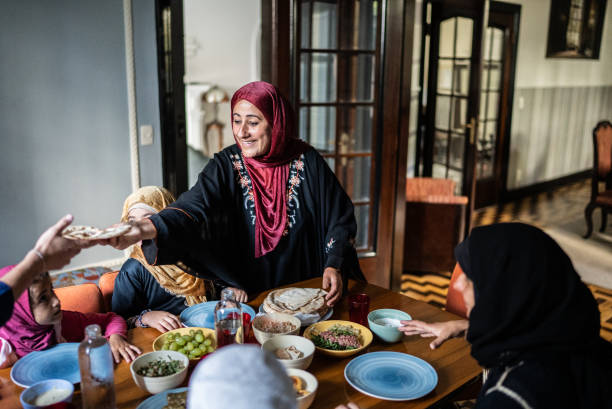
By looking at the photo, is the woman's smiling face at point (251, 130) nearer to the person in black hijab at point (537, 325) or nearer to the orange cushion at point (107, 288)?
the orange cushion at point (107, 288)

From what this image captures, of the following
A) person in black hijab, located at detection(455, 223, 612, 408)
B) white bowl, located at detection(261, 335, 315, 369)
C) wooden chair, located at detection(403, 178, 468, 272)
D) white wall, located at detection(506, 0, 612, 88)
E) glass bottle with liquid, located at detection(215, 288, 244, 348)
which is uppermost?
white wall, located at detection(506, 0, 612, 88)

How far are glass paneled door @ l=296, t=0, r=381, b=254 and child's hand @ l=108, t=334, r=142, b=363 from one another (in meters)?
2.19

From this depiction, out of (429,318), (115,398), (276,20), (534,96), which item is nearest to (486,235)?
(429,318)

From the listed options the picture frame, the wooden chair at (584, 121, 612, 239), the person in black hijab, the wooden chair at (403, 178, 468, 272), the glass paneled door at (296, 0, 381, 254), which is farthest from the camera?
the picture frame

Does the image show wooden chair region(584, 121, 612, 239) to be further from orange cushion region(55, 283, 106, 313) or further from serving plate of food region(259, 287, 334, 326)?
orange cushion region(55, 283, 106, 313)

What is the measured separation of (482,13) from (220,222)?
3784mm

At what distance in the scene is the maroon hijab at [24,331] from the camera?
4.72 ft

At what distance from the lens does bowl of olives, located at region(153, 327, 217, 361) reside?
1.49 m

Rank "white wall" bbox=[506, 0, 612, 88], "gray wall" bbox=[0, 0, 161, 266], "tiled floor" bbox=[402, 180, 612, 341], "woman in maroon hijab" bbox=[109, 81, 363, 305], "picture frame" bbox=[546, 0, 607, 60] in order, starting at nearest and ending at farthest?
"woman in maroon hijab" bbox=[109, 81, 363, 305], "gray wall" bbox=[0, 0, 161, 266], "tiled floor" bbox=[402, 180, 612, 341], "white wall" bbox=[506, 0, 612, 88], "picture frame" bbox=[546, 0, 607, 60]

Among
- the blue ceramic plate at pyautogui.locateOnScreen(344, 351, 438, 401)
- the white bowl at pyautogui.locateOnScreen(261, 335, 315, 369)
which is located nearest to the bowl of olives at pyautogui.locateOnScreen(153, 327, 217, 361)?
the white bowl at pyautogui.locateOnScreen(261, 335, 315, 369)

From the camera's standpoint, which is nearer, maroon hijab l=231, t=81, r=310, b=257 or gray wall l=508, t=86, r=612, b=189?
maroon hijab l=231, t=81, r=310, b=257

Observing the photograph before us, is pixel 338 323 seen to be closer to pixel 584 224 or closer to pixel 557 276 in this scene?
pixel 557 276

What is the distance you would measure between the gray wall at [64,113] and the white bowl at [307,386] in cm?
239

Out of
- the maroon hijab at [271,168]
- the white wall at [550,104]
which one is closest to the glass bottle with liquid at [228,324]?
the maroon hijab at [271,168]
